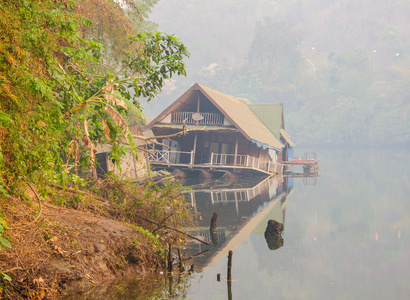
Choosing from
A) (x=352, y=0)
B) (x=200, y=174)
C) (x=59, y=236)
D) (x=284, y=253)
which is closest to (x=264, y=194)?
(x=200, y=174)

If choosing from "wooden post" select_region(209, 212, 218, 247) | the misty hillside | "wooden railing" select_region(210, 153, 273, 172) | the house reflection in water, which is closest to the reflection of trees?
the house reflection in water

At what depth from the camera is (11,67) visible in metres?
6.88

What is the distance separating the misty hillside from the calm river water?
200 ft

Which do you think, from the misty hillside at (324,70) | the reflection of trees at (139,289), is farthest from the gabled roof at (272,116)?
the misty hillside at (324,70)

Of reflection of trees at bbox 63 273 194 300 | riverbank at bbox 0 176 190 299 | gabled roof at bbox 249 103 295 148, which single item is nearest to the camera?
riverbank at bbox 0 176 190 299

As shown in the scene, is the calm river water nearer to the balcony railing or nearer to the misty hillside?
the balcony railing

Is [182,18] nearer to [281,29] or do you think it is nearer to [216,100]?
[281,29]

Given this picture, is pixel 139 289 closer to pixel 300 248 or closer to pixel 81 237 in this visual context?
pixel 81 237

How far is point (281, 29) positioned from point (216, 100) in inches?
2524

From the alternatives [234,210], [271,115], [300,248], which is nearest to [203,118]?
[271,115]

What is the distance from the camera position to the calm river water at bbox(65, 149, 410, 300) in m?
9.52

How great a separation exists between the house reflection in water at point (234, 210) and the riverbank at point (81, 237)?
1359mm

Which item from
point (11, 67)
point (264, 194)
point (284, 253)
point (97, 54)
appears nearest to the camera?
point (11, 67)

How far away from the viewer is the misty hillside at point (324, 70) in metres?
84.4
